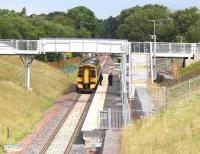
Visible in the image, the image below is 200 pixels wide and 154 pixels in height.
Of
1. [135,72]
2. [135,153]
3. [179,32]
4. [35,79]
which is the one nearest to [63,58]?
[179,32]

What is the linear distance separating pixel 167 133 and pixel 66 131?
40.8 feet

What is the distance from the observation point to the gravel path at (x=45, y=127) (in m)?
30.7

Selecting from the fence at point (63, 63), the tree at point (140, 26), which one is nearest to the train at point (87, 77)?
the fence at point (63, 63)

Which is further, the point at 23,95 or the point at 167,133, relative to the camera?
the point at 23,95

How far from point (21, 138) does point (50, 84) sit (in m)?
23.9

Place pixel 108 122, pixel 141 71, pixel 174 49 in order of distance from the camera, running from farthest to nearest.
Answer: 1. pixel 174 49
2. pixel 141 71
3. pixel 108 122

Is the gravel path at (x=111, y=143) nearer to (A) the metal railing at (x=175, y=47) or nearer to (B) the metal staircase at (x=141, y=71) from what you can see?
(B) the metal staircase at (x=141, y=71)

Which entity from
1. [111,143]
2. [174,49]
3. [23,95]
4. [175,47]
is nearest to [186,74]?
[174,49]

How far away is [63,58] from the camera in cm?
9669

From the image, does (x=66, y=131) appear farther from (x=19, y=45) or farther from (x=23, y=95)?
(x=19, y=45)

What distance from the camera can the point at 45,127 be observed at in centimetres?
3678

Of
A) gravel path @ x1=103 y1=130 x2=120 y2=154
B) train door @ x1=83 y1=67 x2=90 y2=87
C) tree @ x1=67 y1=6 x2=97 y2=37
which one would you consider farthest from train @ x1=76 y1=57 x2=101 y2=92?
tree @ x1=67 y1=6 x2=97 y2=37

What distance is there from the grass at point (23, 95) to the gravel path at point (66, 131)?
1968mm

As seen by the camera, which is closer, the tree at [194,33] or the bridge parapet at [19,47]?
the bridge parapet at [19,47]
